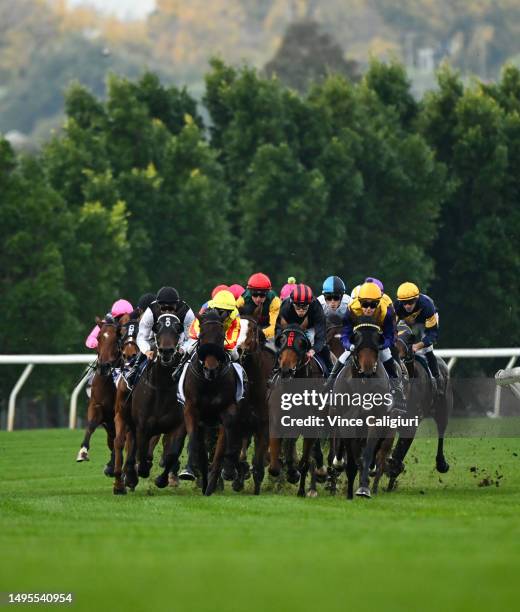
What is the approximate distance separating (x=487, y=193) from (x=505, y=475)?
32917mm

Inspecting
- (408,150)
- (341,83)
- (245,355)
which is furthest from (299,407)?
(341,83)

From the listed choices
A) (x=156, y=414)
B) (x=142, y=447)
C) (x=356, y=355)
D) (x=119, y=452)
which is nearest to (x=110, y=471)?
(x=119, y=452)

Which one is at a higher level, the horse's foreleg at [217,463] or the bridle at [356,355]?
the bridle at [356,355]

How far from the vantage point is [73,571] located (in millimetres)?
11328

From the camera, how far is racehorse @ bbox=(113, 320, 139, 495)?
61.8ft

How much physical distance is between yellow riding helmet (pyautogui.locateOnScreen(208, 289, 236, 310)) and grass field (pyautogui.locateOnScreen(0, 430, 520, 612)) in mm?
1625

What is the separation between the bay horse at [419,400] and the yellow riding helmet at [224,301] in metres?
2.06

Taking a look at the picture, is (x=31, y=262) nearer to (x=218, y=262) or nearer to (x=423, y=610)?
(x=218, y=262)

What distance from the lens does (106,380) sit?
20.7 m

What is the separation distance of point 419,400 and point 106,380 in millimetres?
3098

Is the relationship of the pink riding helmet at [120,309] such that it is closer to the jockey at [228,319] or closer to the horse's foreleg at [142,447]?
the horse's foreleg at [142,447]

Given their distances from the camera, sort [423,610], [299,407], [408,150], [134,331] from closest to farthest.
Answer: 1. [423,610]
2. [299,407]
3. [134,331]
4. [408,150]

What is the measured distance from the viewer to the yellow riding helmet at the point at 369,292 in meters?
17.5

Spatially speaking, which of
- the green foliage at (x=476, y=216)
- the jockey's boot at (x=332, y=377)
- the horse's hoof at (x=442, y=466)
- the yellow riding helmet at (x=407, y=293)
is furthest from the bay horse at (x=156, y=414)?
the green foliage at (x=476, y=216)
